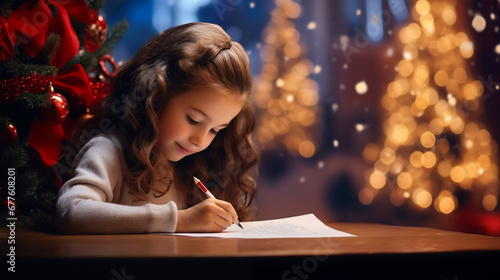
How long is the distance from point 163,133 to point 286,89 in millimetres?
742

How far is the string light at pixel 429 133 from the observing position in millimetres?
1751

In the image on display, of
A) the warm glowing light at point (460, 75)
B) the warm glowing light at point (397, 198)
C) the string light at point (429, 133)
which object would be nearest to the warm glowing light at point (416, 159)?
the string light at point (429, 133)

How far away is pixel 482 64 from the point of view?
69.8 inches

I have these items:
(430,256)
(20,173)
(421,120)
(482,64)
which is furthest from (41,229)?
(482,64)

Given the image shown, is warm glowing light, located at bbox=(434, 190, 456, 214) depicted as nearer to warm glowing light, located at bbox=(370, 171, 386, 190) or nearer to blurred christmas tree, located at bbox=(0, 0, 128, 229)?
warm glowing light, located at bbox=(370, 171, 386, 190)

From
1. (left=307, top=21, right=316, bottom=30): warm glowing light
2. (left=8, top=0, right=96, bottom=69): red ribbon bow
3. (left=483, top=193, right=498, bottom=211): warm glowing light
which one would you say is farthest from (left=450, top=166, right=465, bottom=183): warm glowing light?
(left=8, top=0, right=96, bottom=69): red ribbon bow

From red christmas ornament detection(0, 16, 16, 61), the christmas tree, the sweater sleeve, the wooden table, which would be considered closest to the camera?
the wooden table

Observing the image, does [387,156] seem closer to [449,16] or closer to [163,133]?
[449,16]

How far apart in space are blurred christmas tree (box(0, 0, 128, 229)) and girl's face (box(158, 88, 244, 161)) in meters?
0.25

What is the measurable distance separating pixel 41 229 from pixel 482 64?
1648mm

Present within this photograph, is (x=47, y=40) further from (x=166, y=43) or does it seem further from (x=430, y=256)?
(x=430, y=256)

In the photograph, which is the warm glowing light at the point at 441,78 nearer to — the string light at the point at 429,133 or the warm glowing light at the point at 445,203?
the string light at the point at 429,133

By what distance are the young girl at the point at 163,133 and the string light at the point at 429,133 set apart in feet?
2.58

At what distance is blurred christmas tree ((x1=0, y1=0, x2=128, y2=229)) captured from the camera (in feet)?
3.30
